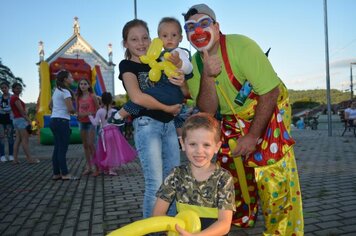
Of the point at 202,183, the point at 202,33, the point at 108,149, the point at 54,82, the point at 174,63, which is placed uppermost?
the point at 54,82

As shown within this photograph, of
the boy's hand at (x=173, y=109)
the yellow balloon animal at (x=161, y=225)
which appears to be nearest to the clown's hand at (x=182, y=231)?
the yellow balloon animal at (x=161, y=225)

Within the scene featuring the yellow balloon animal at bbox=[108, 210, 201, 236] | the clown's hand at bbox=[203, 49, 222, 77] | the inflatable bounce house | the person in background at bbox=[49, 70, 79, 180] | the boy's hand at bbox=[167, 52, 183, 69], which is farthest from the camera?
the inflatable bounce house

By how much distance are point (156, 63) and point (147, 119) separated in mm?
419

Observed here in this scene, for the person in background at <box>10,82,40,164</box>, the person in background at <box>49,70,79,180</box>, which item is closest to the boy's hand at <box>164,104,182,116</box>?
the person in background at <box>49,70,79,180</box>

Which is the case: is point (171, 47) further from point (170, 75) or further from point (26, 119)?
point (26, 119)

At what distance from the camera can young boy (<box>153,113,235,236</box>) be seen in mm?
1997

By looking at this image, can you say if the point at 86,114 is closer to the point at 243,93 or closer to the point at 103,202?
the point at 103,202

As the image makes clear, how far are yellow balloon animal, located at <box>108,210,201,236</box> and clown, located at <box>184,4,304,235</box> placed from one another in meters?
0.74

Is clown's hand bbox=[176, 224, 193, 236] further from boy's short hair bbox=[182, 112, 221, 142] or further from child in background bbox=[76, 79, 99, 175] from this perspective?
child in background bbox=[76, 79, 99, 175]

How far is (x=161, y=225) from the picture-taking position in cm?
169

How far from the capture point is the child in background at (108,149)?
6.62 m

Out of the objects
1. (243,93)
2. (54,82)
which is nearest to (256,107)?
(243,93)

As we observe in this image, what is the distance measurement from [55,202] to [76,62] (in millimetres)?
12530

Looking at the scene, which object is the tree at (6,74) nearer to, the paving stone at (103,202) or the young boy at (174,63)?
the paving stone at (103,202)
